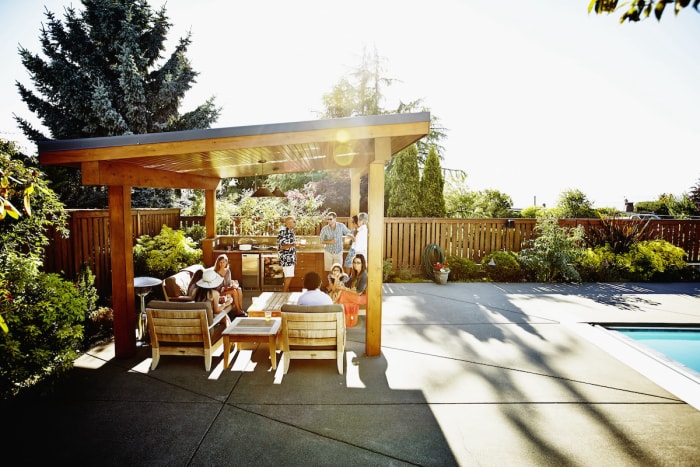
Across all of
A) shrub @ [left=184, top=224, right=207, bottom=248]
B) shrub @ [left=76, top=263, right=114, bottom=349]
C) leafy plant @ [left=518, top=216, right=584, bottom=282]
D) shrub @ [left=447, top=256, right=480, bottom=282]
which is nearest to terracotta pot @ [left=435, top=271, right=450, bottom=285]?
shrub @ [left=447, top=256, right=480, bottom=282]

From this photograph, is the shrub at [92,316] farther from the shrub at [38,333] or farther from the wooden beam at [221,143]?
the wooden beam at [221,143]

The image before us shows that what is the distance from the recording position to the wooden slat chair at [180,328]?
394 centimetres

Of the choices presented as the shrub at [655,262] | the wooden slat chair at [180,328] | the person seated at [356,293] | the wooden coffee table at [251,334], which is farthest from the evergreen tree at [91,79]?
the shrub at [655,262]

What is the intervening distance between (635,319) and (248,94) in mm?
19978

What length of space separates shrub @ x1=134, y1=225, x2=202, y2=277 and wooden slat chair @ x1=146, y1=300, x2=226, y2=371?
11.5 feet

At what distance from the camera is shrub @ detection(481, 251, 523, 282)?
9.05 m

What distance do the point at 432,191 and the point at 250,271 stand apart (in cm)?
588

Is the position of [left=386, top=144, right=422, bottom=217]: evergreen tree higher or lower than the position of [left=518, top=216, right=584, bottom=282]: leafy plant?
higher

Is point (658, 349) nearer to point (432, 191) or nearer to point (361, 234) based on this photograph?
point (361, 234)

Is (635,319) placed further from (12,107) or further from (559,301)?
(12,107)

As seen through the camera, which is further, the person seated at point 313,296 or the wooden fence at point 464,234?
the wooden fence at point 464,234

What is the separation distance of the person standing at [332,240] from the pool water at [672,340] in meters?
5.30

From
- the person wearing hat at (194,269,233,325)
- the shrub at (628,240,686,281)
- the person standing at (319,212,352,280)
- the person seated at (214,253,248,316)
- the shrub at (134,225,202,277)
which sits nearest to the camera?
the person wearing hat at (194,269,233,325)

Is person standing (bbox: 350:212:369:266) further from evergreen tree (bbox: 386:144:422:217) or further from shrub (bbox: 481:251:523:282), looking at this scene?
shrub (bbox: 481:251:523:282)
